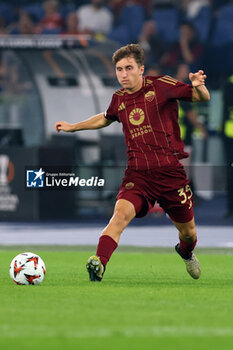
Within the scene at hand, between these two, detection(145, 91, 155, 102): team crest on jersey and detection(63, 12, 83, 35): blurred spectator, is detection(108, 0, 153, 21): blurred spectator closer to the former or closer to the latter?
detection(63, 12, 83, 35): blurred spectator

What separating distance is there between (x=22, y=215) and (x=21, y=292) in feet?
31.8

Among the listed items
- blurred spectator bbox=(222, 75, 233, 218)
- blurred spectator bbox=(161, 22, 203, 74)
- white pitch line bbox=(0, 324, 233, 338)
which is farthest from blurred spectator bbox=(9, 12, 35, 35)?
white pitch line bbox=(0, 324, 233, 338)

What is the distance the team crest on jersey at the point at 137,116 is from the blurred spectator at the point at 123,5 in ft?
44.5

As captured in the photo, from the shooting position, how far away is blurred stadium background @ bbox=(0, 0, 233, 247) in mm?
16781

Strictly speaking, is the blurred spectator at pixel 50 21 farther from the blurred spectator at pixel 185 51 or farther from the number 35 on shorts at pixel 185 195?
the number 35 on shorts at pixel 185 195

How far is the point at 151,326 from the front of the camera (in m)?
5.54

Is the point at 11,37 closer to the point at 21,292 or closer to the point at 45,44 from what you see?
the point at 45,44

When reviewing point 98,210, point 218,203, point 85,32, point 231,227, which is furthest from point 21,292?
point 85,32

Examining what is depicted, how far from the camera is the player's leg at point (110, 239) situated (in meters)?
7.68

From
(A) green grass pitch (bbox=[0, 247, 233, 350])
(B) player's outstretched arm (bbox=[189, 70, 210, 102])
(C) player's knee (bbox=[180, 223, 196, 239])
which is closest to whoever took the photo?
(A) green grass pitch (bbox=[0, 247, 233, 350])

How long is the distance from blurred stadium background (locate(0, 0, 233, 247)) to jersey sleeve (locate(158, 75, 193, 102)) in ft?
22.1

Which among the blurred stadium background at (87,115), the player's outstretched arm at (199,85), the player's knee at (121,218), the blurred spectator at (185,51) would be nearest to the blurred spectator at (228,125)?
the blurred stadium background at (87,115)

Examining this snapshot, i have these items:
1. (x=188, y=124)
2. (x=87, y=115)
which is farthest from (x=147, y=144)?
(x=87, y=115)

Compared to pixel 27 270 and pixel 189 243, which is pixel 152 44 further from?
pixel 27 270
